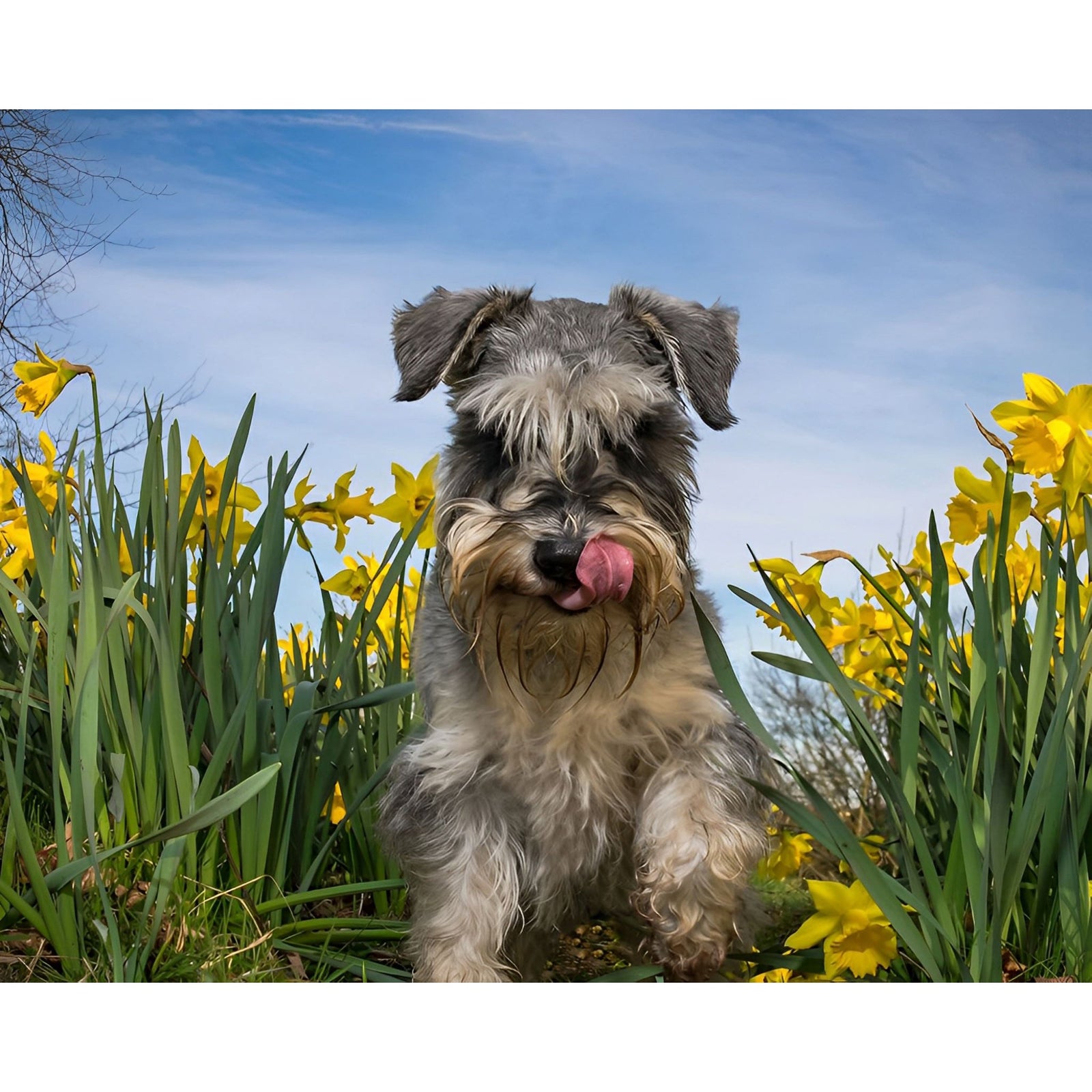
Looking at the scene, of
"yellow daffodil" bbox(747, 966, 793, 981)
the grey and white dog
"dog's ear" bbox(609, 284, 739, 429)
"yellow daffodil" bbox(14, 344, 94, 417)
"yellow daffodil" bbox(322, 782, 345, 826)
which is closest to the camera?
the grey and white dog

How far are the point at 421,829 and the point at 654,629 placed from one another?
34.5 inches

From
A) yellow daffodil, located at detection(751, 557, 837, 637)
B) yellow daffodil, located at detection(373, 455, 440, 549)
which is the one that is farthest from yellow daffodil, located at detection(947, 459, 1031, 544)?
→ yellow daffodil, located at detection(373, 455, 440, 549)

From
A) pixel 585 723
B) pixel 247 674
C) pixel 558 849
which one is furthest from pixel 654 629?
pixel 247 674

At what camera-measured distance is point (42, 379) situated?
11.7ft

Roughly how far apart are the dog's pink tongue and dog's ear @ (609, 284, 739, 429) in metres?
0.59

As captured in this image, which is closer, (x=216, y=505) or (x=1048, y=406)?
(x=1048, y=406)

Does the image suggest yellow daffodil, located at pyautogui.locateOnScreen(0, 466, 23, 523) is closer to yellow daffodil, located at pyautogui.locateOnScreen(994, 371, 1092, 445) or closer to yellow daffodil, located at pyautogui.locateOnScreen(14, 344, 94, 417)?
yellow daffodil, located at pyautogui.locateOnScreen(14, 344, 94, 417)

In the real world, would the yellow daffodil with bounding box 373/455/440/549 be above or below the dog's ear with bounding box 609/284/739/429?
below

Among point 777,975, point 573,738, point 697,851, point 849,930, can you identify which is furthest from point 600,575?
point 777,975

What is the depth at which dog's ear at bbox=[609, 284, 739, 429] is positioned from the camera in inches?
124

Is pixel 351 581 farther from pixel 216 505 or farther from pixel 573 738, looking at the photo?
pixel 573 738

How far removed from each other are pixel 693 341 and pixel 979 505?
1.01m

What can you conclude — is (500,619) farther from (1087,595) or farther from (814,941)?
(1087,595)

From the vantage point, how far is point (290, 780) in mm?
3479
